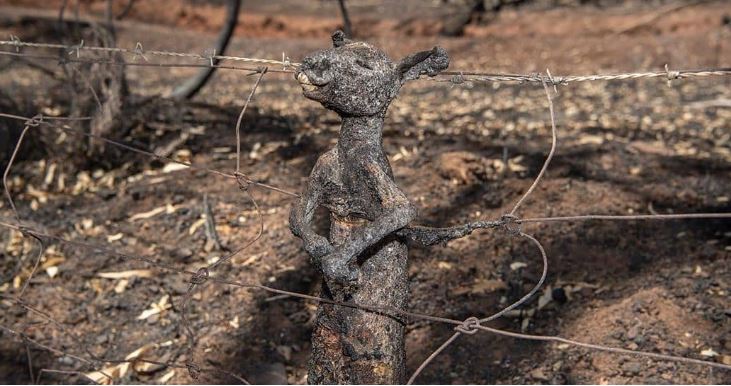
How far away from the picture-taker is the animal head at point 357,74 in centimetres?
188

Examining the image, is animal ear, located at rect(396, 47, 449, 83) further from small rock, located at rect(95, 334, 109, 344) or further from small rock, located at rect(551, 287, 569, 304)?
small rock, located at rect(95, 334, 109, 344)

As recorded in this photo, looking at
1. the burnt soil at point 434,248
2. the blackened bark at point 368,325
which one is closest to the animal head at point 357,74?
the blackened bark at point 368,325

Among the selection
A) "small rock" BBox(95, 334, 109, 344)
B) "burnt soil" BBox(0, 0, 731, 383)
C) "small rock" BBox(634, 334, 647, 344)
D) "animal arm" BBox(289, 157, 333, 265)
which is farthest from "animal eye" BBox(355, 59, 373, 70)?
"small rock" BBox(95, 334, 109, 344)

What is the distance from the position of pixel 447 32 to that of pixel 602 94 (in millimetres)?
3497

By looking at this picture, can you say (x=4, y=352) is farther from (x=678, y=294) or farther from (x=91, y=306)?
(x=678, y=294)

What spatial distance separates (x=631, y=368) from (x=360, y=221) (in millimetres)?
1337

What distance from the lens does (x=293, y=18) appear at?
1009cm

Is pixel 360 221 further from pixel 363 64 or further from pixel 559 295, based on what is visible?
pixel 559 295

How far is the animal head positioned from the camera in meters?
1.88

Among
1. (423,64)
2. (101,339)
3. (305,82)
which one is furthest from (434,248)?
(305,82)

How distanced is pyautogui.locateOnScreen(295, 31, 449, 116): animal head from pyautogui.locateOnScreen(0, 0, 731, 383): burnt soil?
4.32ft

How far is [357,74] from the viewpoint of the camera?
1887 mm

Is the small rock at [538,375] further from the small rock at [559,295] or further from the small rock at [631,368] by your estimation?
the small rock at [559,295]

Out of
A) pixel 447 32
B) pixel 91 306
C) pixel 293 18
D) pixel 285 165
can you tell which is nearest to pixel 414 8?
pixel 447 32
